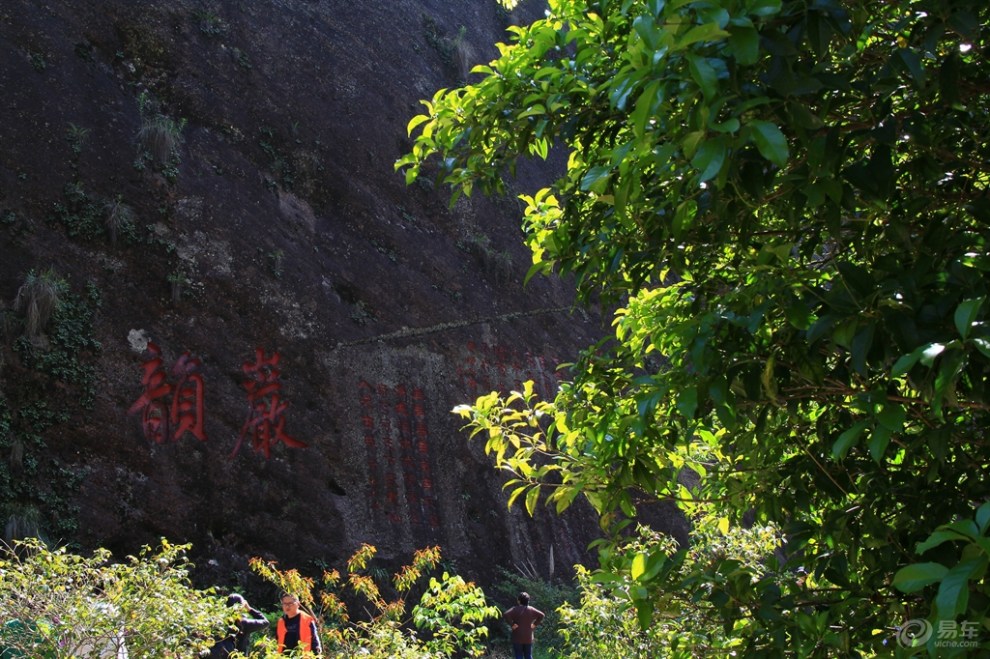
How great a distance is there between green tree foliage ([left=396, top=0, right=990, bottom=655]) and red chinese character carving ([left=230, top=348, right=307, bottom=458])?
18.6 feet

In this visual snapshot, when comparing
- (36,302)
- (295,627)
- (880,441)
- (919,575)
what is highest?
(36,302)

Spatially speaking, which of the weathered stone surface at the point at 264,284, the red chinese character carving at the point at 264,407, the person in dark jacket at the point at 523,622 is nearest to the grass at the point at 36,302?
the weathered stone surface at the point at 264,284

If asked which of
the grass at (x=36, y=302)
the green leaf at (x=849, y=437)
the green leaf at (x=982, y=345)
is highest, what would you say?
the grass at (x=36, y=302)

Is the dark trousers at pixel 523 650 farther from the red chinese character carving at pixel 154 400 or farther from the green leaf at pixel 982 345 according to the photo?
the green leaf at pixel 982 345

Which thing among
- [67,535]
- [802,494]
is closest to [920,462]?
[802,494]

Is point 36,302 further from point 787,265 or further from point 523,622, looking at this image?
point 787,265

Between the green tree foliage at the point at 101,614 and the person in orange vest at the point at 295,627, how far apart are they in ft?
2.53

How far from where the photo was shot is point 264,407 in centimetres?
866

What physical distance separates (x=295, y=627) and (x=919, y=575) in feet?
14.5

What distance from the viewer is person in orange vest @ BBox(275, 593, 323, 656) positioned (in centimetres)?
513

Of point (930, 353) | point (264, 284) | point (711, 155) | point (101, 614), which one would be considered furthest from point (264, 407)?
point (930, 353)

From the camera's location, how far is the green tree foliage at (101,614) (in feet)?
12.5

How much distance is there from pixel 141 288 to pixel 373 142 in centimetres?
459

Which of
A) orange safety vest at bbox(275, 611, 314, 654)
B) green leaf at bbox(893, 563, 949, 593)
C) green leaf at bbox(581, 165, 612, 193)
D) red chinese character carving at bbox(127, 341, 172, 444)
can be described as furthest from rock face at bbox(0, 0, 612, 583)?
→ green leaf at bbox(893, 563, 949, 593)
